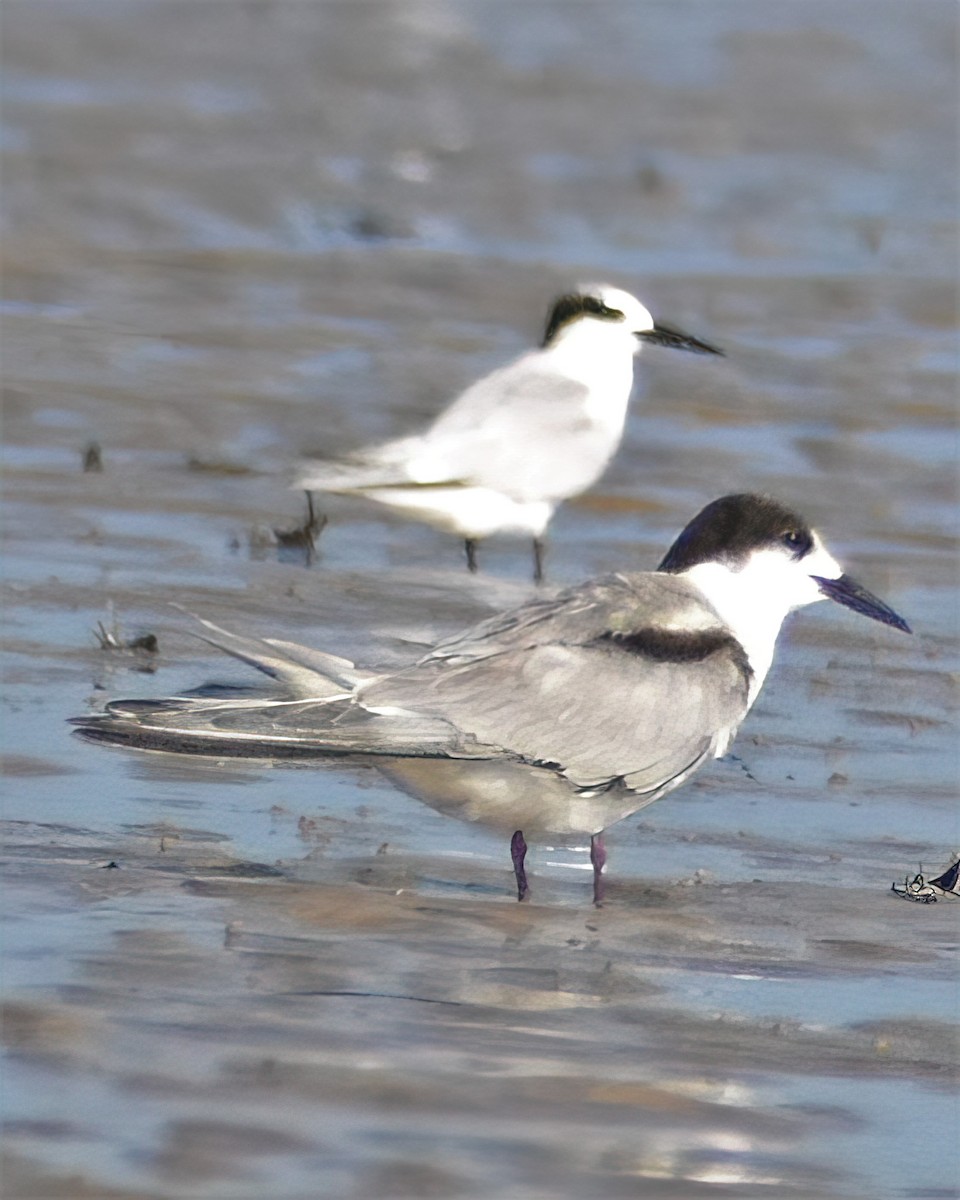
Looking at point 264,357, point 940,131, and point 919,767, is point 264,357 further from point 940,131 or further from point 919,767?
point 940,131

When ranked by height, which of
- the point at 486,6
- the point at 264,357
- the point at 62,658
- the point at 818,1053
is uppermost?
the point at 818,1053

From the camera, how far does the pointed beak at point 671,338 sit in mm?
8617

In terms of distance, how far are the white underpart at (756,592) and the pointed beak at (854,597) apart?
85 millimetres

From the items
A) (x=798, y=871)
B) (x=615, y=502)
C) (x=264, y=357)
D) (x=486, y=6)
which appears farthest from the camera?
(x=486, y=6)

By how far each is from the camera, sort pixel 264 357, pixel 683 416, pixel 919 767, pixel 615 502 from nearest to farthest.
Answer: pixel 919 767, pixel 615 502, pixel 683 416, pixel 264 357

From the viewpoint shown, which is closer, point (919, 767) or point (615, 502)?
point (919, 767)

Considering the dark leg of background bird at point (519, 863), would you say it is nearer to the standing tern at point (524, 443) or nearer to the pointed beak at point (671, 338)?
the standing tern at point (524, 443)

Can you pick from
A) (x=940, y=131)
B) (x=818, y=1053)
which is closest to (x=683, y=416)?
(x=818, y=1053)

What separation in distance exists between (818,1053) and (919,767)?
1.91 m

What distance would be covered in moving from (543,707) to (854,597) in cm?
98

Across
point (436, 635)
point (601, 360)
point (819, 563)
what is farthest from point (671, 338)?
point (819, 563)

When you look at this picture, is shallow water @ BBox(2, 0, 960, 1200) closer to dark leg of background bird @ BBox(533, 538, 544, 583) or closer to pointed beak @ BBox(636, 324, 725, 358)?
dark leg of background bird @ BBox(533, 538, 544, 583)

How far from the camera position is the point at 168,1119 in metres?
3.87

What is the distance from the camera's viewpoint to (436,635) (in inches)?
278
